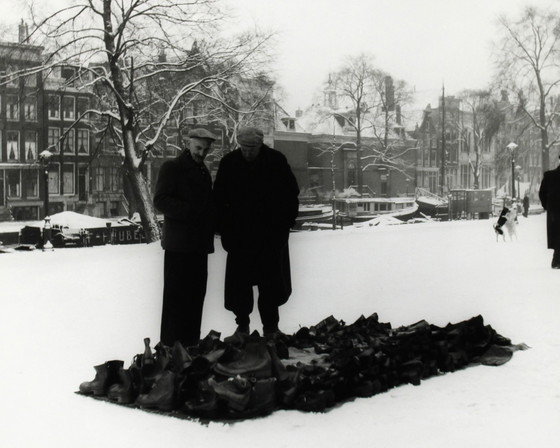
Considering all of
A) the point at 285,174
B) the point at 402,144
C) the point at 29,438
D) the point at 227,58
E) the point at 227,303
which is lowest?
the point at 29,438

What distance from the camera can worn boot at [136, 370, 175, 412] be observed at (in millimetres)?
3256

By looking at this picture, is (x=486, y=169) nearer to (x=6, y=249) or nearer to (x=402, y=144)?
(x=402, y=144)

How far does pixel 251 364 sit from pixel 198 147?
4.27ft

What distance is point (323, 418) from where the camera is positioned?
3156 millimetres

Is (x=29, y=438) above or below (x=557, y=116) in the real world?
below

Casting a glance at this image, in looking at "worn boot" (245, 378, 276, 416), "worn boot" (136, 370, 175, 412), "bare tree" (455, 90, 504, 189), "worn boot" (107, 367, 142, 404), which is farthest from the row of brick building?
"worn boot" (245, 378, 276, 416)

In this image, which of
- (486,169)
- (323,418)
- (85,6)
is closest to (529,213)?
(486,169)

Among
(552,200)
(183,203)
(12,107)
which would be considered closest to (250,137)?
(183,203)

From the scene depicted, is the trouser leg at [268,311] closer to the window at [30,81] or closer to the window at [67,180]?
the window at [67,180]

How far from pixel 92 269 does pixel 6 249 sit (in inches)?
119

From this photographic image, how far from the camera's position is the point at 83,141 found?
13406mm

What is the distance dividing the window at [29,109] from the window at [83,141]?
2.70ft

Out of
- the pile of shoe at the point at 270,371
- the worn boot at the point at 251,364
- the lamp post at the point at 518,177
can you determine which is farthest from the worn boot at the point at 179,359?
the lamp post at the point at 518,177

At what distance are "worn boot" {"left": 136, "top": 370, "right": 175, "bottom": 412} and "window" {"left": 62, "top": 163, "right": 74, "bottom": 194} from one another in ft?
31.0
